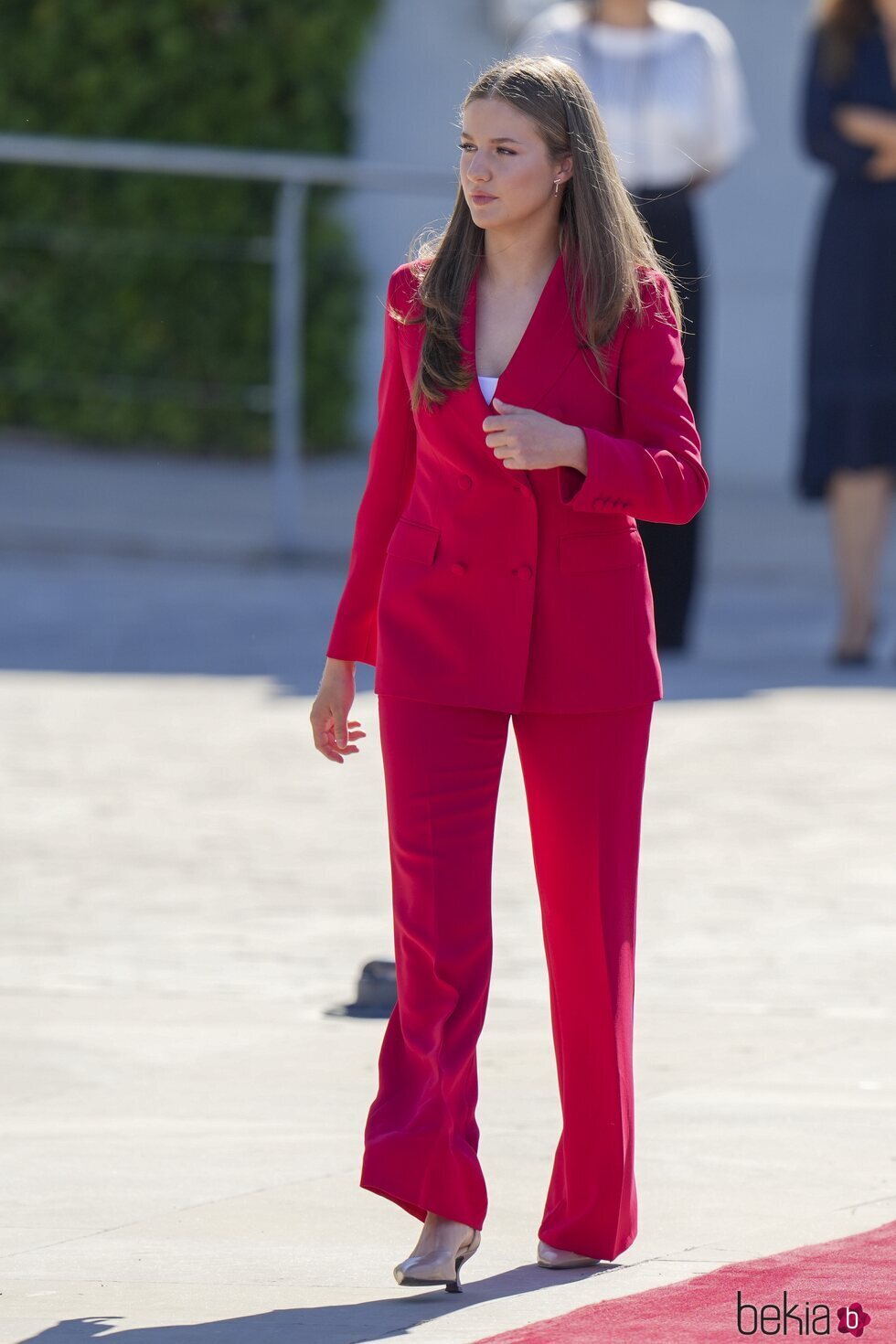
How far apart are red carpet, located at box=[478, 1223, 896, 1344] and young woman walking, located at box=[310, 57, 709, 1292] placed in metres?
0.19

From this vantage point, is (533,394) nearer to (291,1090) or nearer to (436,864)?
(436,864)

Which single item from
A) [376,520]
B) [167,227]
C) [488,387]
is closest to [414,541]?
[376,520]

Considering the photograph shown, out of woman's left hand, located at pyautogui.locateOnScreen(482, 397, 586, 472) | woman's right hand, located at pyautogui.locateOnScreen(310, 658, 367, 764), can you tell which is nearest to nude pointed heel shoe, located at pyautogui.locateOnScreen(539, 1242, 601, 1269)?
woman's right hand, located at pyautogui.locateOnScreen(310, 658, 367, 764)

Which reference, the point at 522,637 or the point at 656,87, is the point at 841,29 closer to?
the point at 656,87

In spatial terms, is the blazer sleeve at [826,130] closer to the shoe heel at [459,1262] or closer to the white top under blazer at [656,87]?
the white top under blazer at [656,87]

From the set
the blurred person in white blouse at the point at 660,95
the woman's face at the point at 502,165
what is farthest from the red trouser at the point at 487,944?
the blurred person in white blouse at the point at 660,95

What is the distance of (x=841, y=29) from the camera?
8625mm

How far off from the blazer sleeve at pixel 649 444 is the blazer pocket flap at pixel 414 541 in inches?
7.8

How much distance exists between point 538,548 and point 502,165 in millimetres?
518

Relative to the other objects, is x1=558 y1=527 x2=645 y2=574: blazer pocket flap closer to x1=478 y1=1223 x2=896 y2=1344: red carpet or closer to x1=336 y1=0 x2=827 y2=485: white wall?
x1=478 y1=1223 x2=896 y2=1344: red carpet

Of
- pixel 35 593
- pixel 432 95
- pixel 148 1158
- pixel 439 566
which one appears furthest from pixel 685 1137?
pixel 432 95

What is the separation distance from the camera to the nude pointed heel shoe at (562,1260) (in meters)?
3.68

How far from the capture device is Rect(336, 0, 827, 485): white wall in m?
13.7

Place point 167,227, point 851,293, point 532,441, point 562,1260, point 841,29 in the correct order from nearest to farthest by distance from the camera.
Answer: point 532,441, point 562,1260, point 841,29, point 851,293, point 167,227
